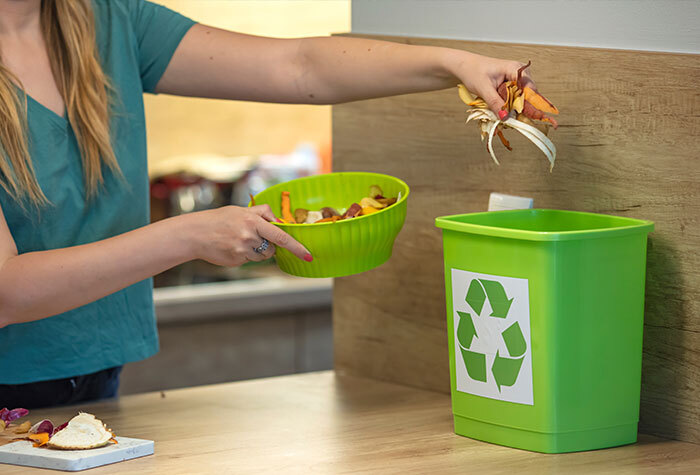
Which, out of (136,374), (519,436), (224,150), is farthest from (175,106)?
(519,436)

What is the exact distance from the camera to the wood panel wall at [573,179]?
3.45 ft

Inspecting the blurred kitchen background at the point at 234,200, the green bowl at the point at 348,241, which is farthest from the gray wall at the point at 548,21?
the blurred kitchen background at the point at 234,200

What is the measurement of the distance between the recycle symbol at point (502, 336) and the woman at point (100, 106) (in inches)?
9.7

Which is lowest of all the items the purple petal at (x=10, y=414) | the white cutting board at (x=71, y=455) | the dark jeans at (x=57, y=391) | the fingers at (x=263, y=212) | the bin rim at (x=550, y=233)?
the dark jeans at (x=57, y=391)

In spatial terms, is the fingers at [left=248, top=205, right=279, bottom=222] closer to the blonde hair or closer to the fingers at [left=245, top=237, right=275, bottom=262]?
the fingers at [left=245, top=237, right=275, bottom=262]

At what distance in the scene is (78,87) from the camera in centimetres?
129

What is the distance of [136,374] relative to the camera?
262cm

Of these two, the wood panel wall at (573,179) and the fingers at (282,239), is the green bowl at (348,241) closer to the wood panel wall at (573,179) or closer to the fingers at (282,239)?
the fingers at (282,239)

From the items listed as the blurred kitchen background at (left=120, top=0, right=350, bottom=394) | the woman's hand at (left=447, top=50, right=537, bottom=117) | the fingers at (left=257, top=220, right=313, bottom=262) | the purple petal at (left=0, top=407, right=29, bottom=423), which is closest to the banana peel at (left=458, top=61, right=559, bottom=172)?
the woman's hand at (left=447, top=50, right=537, bottom=117)

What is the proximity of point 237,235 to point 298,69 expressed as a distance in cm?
36

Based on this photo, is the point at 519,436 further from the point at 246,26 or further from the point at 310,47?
the point at 246,26

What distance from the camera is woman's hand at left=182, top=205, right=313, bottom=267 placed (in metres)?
1.04

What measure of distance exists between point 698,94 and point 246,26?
211 centimetres

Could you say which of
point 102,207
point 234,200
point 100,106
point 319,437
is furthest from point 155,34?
point 234,200
